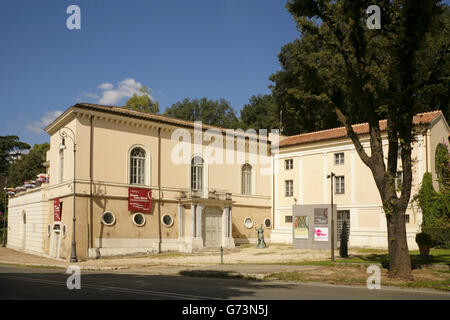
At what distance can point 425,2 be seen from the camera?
14.9 meters

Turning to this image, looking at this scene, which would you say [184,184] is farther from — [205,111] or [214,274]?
[205,111]

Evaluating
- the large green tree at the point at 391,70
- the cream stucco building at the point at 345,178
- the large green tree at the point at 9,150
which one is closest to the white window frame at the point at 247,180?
the cream stucco building at the point at 345,178

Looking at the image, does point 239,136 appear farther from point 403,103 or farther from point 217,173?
point 403,103

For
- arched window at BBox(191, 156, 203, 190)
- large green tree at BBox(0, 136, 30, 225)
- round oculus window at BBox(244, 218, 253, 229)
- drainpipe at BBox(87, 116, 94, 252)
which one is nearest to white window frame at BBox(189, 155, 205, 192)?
arched window at BBox(191, 156, 203, 190)

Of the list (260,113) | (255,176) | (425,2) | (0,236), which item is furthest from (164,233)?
(260,113)

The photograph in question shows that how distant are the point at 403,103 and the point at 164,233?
71.2 feet

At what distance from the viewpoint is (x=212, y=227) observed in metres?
34.8

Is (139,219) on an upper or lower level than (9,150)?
lower

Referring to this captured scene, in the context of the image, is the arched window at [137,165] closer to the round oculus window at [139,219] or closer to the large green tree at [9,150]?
the round oculus window at [139,219]

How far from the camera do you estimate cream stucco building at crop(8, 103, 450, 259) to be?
30.3 m

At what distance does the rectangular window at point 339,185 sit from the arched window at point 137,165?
14807mm

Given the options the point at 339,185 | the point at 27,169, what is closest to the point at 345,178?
the point at 339,185

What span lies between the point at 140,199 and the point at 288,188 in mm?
13296

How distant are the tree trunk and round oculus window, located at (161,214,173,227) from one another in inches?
779
